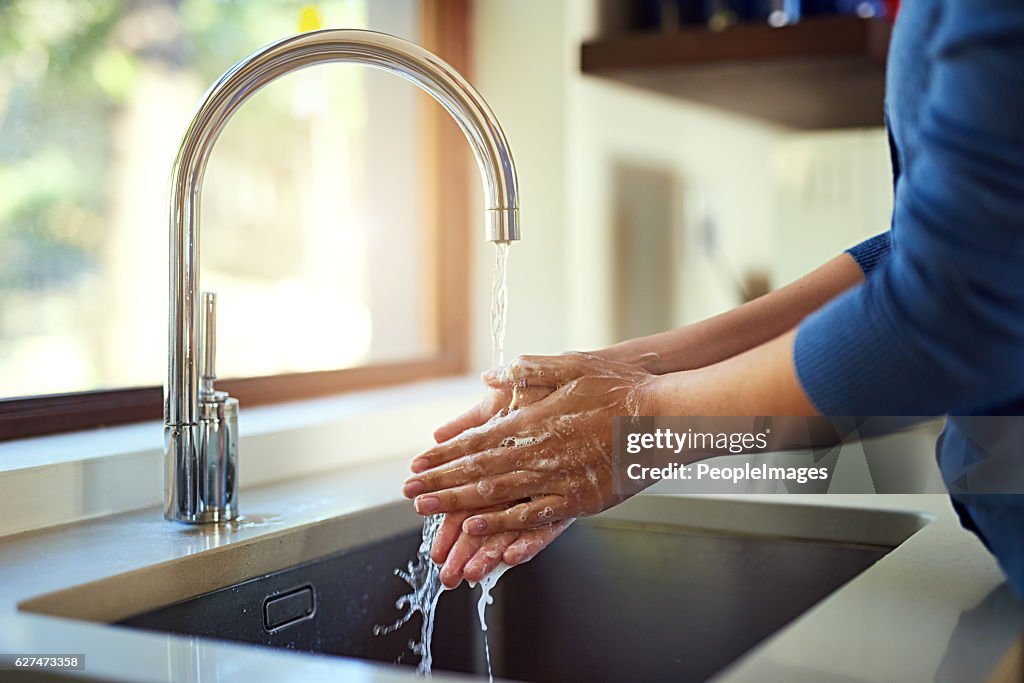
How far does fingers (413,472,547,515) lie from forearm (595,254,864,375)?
15cm

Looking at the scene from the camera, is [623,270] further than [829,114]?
No

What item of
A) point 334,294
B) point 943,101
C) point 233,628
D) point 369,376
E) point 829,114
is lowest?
point 233,628

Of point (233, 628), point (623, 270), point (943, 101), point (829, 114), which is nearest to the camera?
point (943, 101)

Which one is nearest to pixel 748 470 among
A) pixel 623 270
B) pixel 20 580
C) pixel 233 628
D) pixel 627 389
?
pixel 627 389

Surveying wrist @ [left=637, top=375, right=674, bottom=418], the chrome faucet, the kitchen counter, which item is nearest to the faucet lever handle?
the chrome faucet

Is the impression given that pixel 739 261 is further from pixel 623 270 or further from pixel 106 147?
pixel 106 147

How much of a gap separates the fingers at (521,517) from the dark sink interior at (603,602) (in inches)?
7.0

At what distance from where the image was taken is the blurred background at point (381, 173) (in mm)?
1246

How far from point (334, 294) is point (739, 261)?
101 centimetres

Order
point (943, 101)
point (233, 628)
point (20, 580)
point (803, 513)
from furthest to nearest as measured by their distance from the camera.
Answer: point (803, 513)
point (233, 628)
point (20, 580)
point (943, 101)

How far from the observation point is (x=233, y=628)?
0.83 meters

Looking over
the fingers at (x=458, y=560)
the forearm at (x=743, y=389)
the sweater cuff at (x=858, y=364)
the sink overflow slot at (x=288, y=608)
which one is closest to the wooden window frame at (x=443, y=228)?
the sink overflow slot at (x=288, y=608)

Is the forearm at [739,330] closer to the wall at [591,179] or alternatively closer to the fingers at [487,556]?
the fingers at [487,556]

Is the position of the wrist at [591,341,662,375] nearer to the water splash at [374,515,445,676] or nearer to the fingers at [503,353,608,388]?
the fingers at [503,353,608,388]
